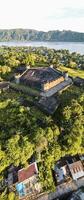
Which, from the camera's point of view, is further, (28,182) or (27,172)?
(27,172)

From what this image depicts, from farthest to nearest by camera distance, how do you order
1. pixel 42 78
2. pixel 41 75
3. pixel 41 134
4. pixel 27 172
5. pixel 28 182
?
pixel 41 75
pixel 42 78
pixel 41 134
pixel 27 172
pixel 28 182

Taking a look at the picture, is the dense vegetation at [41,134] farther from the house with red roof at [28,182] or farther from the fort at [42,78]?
the fort at [42,78]

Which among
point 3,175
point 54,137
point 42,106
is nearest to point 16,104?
point 42,106

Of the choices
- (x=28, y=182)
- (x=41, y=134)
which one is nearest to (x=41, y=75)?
(x=41, y=134)

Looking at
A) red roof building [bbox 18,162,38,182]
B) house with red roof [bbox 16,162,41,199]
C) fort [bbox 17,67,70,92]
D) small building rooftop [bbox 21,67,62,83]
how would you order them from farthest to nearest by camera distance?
small building rooftop [bbox 21,67,62,83] → fort [bbox 17,67,70,92] → red roof building [bbox 18,162,38,182] → house with red roof [bbox 16,162,41,199]

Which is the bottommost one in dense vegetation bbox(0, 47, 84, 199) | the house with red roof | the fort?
the house with red roof

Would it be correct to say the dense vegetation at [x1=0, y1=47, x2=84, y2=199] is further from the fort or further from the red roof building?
the fort

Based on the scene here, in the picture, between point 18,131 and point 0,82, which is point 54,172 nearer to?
point 18,131

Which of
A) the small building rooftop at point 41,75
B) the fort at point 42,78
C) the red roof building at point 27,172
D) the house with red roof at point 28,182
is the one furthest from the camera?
the small building rooftop at point 41,75

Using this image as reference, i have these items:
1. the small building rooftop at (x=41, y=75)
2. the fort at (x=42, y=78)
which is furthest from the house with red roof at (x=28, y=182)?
the small building rooftop at (x=41, y=75)

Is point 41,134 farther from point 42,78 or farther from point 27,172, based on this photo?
point 42,78

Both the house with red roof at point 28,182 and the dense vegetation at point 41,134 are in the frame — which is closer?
the house with red roof at point 28,182

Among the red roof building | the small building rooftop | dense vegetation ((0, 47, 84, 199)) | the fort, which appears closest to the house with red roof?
the red roof building
